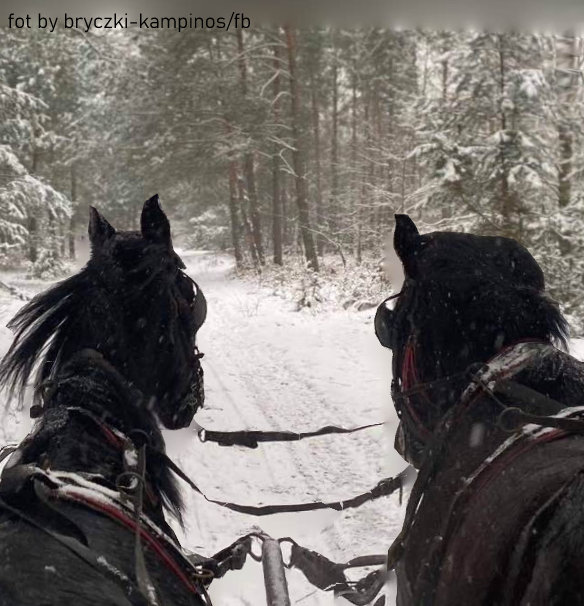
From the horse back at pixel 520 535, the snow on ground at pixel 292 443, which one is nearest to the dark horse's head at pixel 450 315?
the horse back at pixel 520 535

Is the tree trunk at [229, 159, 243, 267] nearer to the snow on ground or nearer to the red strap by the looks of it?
the snow on ground

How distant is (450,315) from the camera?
182 centimetres

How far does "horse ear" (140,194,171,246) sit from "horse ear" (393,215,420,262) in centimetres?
81

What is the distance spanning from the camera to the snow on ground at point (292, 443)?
3.63 m

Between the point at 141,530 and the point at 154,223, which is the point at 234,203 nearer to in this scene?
the point at 154,223

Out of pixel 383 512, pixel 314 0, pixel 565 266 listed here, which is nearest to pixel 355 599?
pixel 383 512

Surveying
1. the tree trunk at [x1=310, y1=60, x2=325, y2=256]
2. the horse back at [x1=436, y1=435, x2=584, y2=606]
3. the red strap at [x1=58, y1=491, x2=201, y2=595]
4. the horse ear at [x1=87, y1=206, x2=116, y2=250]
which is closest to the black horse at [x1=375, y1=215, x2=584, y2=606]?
the horse back at [x1=436, y1=435, x2=584, y2=606]

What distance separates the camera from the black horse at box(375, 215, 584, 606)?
1.14m

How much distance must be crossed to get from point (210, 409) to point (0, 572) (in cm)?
544

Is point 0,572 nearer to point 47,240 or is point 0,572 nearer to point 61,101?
point 47,240

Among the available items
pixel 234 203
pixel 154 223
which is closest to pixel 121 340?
pixel 154 223

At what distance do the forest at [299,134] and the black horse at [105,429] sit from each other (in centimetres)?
678

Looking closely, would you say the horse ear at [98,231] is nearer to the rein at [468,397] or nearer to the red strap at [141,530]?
the red strap at [141,530]

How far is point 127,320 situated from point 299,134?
50.6 ft
